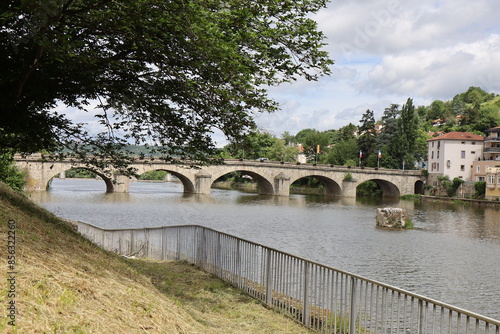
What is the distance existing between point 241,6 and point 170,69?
1757mm

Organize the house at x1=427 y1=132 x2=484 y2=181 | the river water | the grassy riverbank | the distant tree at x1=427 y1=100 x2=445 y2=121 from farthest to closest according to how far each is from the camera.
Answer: the distant tree at x1=427 y1=100 x2=445 y2=121 < the house at x1=427 y1=132 x2=484 y2=181 < the river water < the grassy riverbank

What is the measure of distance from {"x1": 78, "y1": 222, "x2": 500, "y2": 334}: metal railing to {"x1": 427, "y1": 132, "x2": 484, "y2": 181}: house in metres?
73.8

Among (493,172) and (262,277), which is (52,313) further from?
(493,172)

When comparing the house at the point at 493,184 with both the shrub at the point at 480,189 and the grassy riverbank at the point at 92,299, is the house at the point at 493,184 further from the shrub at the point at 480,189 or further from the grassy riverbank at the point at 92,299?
the grassy riverbank at the point at 92,299

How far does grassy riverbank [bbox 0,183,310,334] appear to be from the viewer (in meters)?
4.64

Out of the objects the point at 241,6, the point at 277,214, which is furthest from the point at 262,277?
the point at 277,214

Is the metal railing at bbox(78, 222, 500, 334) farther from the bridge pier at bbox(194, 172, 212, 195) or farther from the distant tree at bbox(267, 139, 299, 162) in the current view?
the distant tree at bbox(267, 139, 299, 162)

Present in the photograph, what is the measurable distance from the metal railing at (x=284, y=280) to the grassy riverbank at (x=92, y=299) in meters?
0.36

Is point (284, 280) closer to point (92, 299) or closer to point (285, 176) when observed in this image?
point (92, 299)

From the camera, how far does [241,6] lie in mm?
9000

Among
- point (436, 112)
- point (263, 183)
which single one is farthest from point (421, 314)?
point (436, 112)

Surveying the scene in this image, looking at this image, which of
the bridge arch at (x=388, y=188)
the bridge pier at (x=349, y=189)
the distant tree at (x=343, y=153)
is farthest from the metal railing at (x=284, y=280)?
the distant tree at (x=343, y=153)

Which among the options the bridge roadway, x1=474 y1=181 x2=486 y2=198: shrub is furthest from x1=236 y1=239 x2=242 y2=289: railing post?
x1=474 y1=181 x2=486 y2=198: shrub

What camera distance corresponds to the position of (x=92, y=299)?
5.35m
